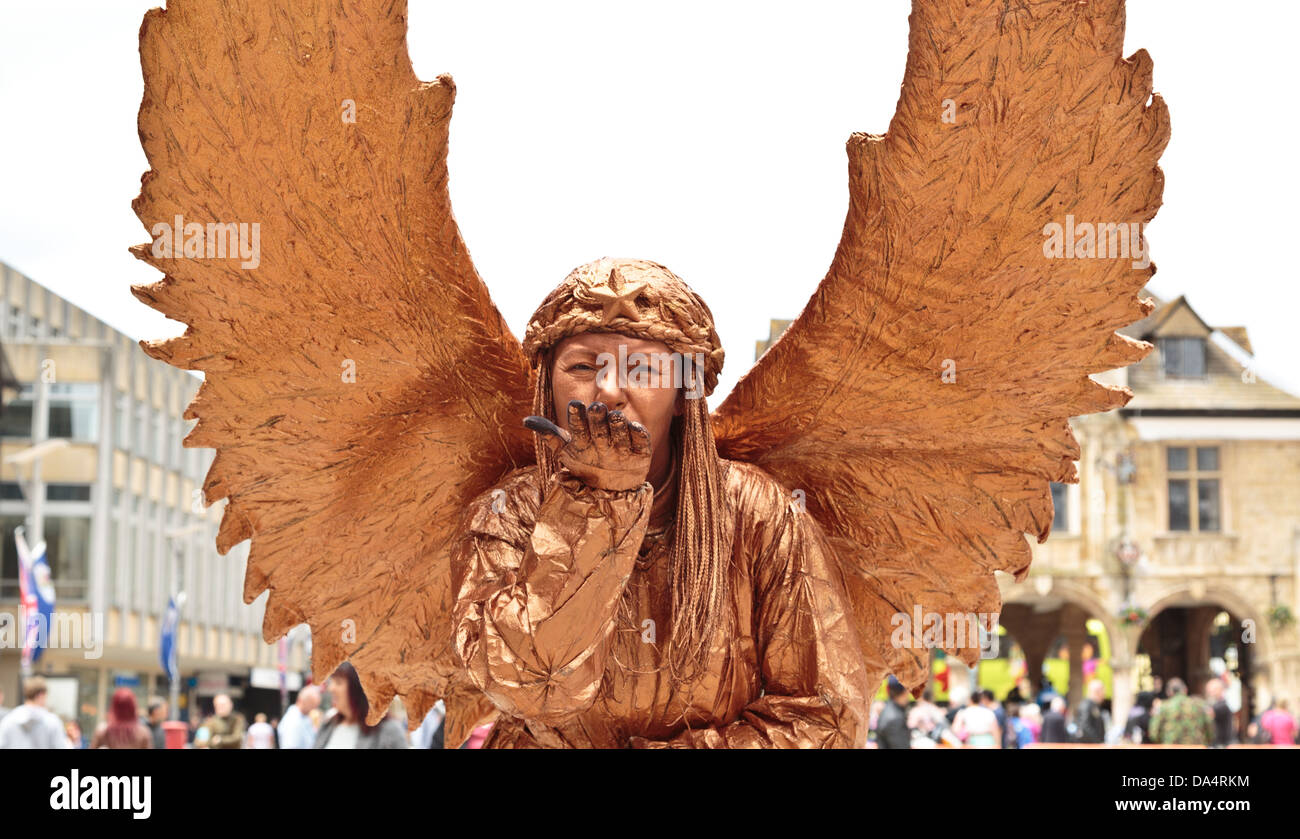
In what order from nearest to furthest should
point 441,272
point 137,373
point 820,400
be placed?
point 441,272 → point 820,400 → point 137,373

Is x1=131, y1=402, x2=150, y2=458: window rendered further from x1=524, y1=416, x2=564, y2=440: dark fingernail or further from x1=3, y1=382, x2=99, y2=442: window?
x1=524, y1=416, x2=564, y2=440: dark fingernail

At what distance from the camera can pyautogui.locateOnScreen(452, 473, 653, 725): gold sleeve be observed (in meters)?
2.87

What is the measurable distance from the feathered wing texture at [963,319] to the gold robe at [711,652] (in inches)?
11.1

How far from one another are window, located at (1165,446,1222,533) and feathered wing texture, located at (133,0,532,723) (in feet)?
97.6

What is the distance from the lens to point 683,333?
3.16 metres

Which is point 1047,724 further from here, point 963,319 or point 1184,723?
point 963,319

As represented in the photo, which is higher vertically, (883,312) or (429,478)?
(883,312)

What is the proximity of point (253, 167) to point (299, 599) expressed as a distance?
118 cm

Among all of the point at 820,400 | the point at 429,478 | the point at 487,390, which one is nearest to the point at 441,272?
the point at 487,390

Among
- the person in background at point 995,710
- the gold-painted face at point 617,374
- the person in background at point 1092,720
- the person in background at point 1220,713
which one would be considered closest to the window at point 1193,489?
the person in background at point 1220,713

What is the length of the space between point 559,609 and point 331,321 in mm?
964

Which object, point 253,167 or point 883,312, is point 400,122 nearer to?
point 253,167

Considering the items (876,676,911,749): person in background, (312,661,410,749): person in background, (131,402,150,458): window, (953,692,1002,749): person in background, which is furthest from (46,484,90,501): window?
(312,661,410,749): person in background

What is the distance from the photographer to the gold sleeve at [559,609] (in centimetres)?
287
